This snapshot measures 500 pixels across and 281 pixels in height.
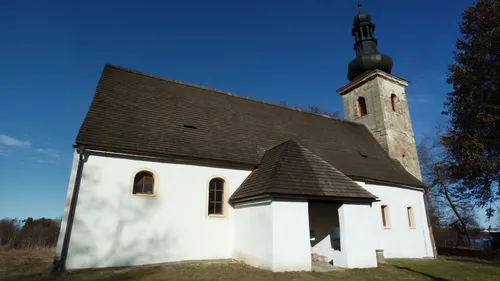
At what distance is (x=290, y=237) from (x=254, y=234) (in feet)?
4.51

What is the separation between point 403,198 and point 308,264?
9.78 m

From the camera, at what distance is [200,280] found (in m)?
7.04

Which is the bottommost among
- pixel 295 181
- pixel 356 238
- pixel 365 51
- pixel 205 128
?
pixel 356 238

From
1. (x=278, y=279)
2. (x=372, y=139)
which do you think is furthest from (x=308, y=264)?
(x=372, y=139)

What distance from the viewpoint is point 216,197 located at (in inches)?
448

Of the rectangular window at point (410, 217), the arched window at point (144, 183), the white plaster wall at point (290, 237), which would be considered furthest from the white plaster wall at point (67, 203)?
the rectangular window at point (410, 217)

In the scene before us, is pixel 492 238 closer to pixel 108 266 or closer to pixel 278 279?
pixel 278 279

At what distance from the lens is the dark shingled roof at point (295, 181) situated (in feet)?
30.1

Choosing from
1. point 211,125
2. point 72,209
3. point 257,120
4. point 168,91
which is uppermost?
point 168,91

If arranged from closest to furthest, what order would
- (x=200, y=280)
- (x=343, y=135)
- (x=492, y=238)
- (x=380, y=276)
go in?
(x=200, y=280)
(x=380, y=276)
(x=343, y=135)
(x=492, y=238)

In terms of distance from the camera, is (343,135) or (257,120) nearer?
(257,120)

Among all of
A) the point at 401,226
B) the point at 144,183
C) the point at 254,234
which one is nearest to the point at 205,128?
the point at 144,183

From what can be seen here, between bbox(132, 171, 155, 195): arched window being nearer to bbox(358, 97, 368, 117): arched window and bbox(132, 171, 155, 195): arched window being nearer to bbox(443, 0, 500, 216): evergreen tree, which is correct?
bbox(443, 0, 500, 216): evergreen tree

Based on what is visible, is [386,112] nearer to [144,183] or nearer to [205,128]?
[205,128]
